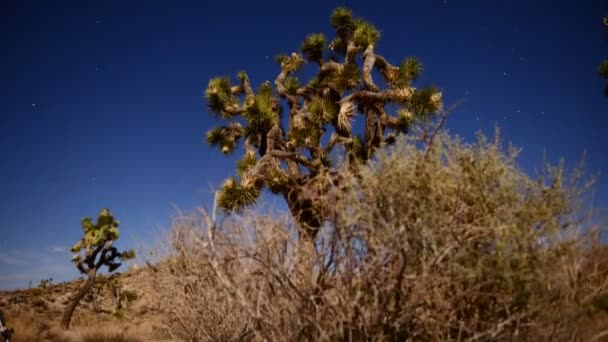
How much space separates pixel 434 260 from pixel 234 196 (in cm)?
767

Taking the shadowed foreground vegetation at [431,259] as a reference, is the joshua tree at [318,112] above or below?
above

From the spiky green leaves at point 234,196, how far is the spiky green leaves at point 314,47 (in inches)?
208

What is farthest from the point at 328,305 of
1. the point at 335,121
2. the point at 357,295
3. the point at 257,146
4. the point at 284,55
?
the point at 284,55

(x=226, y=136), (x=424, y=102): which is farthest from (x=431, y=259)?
(x=226, y=136)

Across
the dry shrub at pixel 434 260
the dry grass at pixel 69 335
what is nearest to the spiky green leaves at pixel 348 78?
the dry shrub at pixel 434 260

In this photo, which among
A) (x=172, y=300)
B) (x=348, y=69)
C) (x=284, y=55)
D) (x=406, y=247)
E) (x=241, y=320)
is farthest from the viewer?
(x=284, y=55)

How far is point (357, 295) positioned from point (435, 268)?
2.12 ft

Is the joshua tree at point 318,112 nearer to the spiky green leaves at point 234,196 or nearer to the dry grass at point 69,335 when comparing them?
the spiky green leaves at point 234,196

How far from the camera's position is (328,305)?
137 inches

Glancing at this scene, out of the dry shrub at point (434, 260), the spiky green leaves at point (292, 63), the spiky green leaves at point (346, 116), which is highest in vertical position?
the spiky green leaves at point (292, 63)

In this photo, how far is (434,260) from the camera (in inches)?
130

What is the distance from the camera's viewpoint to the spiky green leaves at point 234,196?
10.4m

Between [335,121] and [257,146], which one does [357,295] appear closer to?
[335,121]

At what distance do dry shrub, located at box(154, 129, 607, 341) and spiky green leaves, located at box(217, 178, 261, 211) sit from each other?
6.32 m
